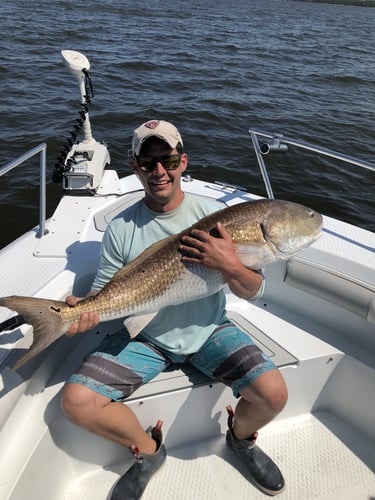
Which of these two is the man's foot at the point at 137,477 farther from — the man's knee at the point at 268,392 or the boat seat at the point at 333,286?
the boat seat at the point at 333,286

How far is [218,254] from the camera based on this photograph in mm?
2143

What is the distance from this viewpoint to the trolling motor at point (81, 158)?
3.91 m

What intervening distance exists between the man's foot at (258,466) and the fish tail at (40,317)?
1385mm

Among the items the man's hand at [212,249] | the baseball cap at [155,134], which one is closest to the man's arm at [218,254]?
the man's hand at [212,249]

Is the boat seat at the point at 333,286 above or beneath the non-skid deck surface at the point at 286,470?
above

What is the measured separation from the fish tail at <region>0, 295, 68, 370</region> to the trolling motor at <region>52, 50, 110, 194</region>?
2106 mm

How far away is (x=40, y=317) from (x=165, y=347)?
85cm

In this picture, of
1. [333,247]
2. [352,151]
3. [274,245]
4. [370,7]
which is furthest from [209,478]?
[370,7]

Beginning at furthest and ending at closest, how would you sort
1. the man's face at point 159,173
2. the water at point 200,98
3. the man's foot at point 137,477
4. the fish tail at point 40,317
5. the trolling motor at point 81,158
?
the water at point 200,98, the trolling motor at point 81,158, the man's foot at point 137,477, the man's face at point 159,173, the fish tail at point 40,317

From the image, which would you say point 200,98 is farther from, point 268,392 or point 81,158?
point 268,392

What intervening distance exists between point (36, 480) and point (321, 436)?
2151mm

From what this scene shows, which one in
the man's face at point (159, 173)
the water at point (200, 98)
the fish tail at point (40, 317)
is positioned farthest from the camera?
the water at point (200, 98)

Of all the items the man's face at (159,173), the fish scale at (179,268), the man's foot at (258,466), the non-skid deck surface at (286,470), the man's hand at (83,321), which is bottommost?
the non-skid deck surface at (286,470)

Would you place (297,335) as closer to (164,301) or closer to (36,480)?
(164,301)
